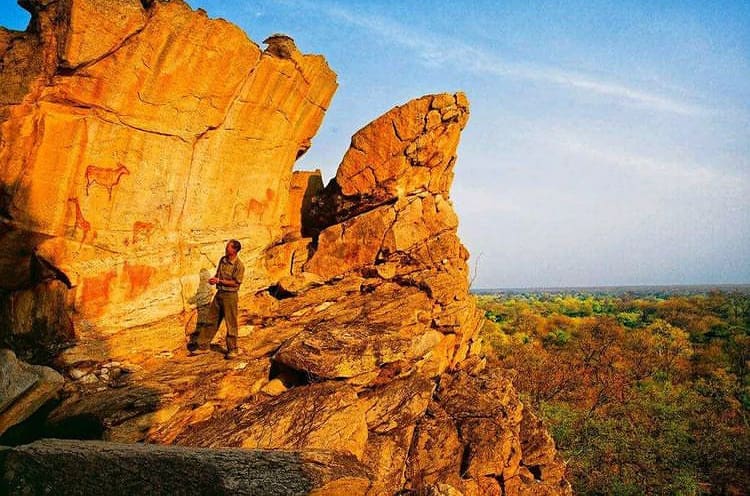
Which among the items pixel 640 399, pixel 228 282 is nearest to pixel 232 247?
pixel 228 282

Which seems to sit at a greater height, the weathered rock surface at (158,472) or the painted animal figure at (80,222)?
the painted animal figure at (80,222)

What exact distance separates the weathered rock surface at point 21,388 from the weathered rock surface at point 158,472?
2056 millimetres

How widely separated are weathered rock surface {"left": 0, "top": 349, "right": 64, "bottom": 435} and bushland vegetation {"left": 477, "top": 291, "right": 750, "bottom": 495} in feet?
62.5

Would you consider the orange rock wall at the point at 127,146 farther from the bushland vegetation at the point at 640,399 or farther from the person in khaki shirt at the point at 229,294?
the bushland vegetation at the point at 640,399

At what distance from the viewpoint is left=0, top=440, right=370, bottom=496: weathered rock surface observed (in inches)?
193

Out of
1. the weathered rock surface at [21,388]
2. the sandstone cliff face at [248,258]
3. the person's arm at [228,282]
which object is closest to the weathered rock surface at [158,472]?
the sandstone cliff face at [248,258]

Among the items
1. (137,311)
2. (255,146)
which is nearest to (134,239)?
(137,311)

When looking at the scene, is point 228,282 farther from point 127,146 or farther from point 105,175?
point 127,146

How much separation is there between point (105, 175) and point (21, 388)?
16.3ft

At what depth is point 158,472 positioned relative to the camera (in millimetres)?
5246

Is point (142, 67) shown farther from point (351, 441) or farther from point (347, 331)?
point (351, 441)

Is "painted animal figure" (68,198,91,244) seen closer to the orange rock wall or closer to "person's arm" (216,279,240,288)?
the orange rock wall

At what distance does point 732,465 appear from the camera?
65.5ft

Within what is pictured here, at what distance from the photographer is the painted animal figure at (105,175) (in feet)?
32.6
